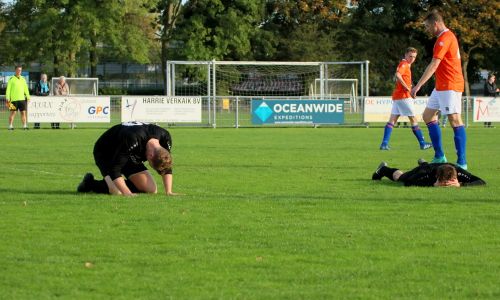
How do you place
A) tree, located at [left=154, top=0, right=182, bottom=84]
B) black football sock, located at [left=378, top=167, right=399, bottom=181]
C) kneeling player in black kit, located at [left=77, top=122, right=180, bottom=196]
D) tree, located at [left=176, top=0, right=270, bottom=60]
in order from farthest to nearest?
tree, located at [left=154, top=0, right=182, bottom=84]
tree, located at [left=176, top=0, right=270, bottom=60]
black football sock, located at [left=378, top=167, right=399, bottom=181]
kneeling player in black kit, located at [left=77, top=122, right=180, bottom=196]

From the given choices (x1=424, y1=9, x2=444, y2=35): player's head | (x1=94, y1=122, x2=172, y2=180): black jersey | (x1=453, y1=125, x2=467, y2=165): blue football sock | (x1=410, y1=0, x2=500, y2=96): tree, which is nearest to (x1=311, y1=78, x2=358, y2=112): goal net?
(x1=410, y1=0, x2=500, y2=96): tree

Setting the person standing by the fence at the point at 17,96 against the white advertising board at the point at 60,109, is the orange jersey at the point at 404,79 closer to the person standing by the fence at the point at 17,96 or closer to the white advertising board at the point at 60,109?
the white advertising board at the point at 60,109

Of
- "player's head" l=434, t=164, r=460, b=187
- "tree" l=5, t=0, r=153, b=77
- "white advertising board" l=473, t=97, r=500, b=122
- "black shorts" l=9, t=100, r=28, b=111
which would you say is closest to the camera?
"player's head" l=434, t=164, r=460, b=187

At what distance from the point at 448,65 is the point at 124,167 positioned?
19.5 feet

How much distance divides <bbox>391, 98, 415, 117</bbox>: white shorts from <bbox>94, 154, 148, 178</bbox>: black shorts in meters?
11.0

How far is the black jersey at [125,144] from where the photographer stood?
34.2 ft

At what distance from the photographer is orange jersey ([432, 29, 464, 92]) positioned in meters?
14.6

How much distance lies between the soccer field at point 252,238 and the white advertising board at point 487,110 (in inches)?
822

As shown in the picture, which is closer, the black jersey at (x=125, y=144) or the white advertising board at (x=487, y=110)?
the black jersey at (x=125, y=144)

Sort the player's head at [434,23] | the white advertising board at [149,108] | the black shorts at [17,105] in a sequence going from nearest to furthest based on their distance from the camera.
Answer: the player's head at [434,23]
the black shorts at [17,105]
the white advertising board at [149,108]

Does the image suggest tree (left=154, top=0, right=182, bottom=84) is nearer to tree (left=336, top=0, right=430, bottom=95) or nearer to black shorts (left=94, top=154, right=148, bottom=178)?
tree (left=336, top=0, right=430, bottom=95)

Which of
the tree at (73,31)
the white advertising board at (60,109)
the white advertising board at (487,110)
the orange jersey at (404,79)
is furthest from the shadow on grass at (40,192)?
the tree at (73,31)

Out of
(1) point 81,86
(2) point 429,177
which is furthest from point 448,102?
(1) point 81,86

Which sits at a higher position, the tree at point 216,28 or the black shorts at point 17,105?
the tree at point 216,28
